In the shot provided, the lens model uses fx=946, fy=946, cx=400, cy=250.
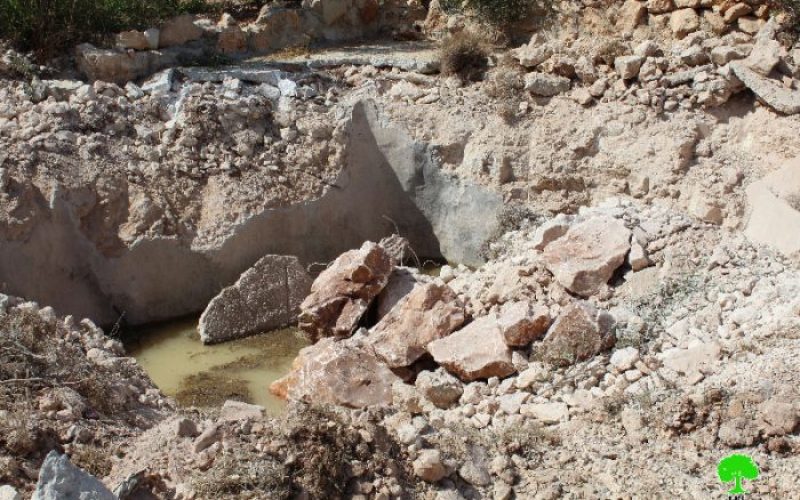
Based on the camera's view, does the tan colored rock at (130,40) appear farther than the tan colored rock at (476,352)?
Yes

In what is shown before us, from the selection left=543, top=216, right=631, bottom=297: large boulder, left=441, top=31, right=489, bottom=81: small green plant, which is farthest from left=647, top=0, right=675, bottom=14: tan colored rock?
left=543, top=216, right=631, bottom=297: large boulder

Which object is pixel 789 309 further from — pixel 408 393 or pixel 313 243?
pixel 313 243

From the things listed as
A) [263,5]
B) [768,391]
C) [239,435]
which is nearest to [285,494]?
[239,435]

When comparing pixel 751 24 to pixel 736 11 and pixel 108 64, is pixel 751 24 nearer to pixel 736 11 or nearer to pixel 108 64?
pixel 736 11

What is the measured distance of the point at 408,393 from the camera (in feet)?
24.3

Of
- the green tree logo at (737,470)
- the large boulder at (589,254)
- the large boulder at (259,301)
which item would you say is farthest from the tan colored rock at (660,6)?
the green tree logo at (737,470)

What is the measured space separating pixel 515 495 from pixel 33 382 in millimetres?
3126

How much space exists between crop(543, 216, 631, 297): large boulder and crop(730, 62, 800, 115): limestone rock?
223 cm

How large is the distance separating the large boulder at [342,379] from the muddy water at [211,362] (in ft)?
1.12

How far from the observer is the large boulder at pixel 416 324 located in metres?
7.82

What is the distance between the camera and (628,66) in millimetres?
9953

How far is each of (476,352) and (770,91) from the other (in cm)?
430

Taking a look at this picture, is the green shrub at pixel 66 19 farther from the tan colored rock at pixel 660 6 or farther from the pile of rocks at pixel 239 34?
the tan colored rock at pixel 660 6

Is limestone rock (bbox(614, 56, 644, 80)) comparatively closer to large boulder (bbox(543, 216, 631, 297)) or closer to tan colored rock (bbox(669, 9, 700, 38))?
tan colored rock (bbox(669, 9, 700, 38))
